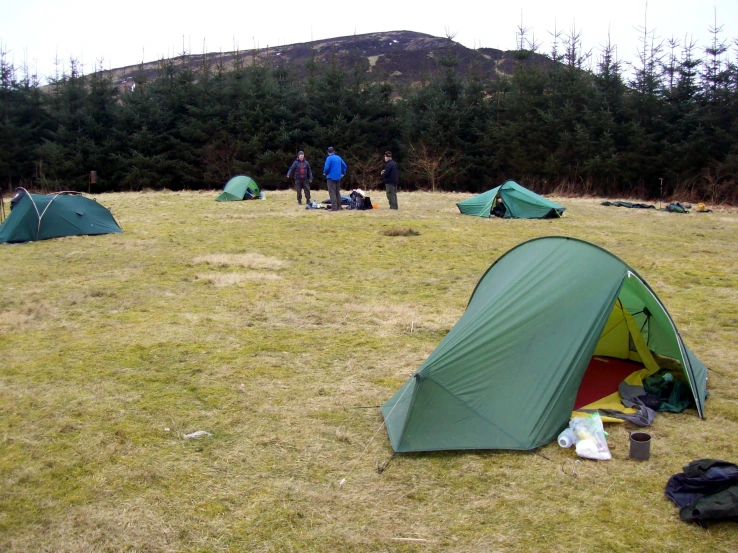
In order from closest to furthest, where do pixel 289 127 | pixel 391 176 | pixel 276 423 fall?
pixel 276 423 < pixel 391 176 < pixel 289 127

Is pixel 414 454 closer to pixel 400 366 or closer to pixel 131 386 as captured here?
pixel 400 366

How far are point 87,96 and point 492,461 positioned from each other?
2970 cm

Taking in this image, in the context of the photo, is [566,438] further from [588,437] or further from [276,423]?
[276,423]

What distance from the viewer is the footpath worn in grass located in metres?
3.40

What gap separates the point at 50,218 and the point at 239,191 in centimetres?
730

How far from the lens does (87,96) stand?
29.0 m

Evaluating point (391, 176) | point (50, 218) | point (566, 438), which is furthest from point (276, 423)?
point (391, 176)

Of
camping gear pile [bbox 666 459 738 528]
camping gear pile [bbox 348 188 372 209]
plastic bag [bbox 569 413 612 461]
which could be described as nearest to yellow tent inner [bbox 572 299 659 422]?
plastic bag [bbox 569 413 612 461]

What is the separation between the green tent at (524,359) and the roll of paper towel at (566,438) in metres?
0.07

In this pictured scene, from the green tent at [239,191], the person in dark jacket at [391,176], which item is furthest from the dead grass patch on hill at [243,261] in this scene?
the green tent at [239,191]

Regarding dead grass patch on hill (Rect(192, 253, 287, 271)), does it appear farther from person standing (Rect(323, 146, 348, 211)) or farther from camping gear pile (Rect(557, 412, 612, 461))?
camping gear pile (Rect(557, 412, 612, 461))

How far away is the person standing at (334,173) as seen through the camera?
1624 cm

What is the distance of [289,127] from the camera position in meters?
29.7

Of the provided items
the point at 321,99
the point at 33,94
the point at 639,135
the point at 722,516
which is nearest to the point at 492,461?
the point at 722,516
